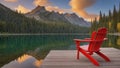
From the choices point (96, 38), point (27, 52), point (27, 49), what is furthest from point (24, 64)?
point (27, 49)

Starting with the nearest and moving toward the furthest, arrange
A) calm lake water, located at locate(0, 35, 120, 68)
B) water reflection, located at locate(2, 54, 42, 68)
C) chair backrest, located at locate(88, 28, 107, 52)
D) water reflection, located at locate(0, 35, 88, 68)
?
chair backrest, located at locate(88, 28, 107, 52) < water reflection, located at locate(2, 54, 42, 68) < calm lake water, located at locate(0, 35, 120, 68) < water reflection, located at locate(0, 35, 88, 68)

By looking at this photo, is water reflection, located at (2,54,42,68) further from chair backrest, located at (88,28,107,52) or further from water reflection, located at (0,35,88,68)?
chair backrest, located at (88,28,107,52)

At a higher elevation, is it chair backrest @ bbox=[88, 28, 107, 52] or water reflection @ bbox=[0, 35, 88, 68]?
chair backrest @ bbox=[88, 28, 107, 52]

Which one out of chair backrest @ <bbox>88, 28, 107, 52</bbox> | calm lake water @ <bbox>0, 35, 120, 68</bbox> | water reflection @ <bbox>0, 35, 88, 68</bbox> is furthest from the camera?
water reflection @ <bbox>0, 35, 88, 68</bbox>

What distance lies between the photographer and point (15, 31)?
107 meters

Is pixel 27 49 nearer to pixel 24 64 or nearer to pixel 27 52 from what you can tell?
pixel 27 52

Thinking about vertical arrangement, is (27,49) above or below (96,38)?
below

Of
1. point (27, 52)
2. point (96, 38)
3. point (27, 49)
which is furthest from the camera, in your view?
point (27, 49)

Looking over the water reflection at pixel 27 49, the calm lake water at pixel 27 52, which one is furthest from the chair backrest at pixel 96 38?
the water reflection at pixel 27 49

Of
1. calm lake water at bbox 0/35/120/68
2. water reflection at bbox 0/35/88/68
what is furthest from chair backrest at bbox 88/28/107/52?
water reflection at bbox 0/35/88/68

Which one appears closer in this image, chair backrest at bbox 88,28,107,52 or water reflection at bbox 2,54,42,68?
chair backrest at bbox 88,28,107,52

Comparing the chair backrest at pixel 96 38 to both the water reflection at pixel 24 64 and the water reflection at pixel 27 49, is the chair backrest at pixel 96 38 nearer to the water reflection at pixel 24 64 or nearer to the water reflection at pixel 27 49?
the water reflection at pixel 24 64

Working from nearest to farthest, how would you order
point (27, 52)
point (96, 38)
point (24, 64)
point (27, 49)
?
point (96, 38)
point (24, 64)
point (27, 52)
point (27, 49)

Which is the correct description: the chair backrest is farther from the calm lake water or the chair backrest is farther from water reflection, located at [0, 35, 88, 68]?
water reflection, located at [0, 35, 88, 68]
